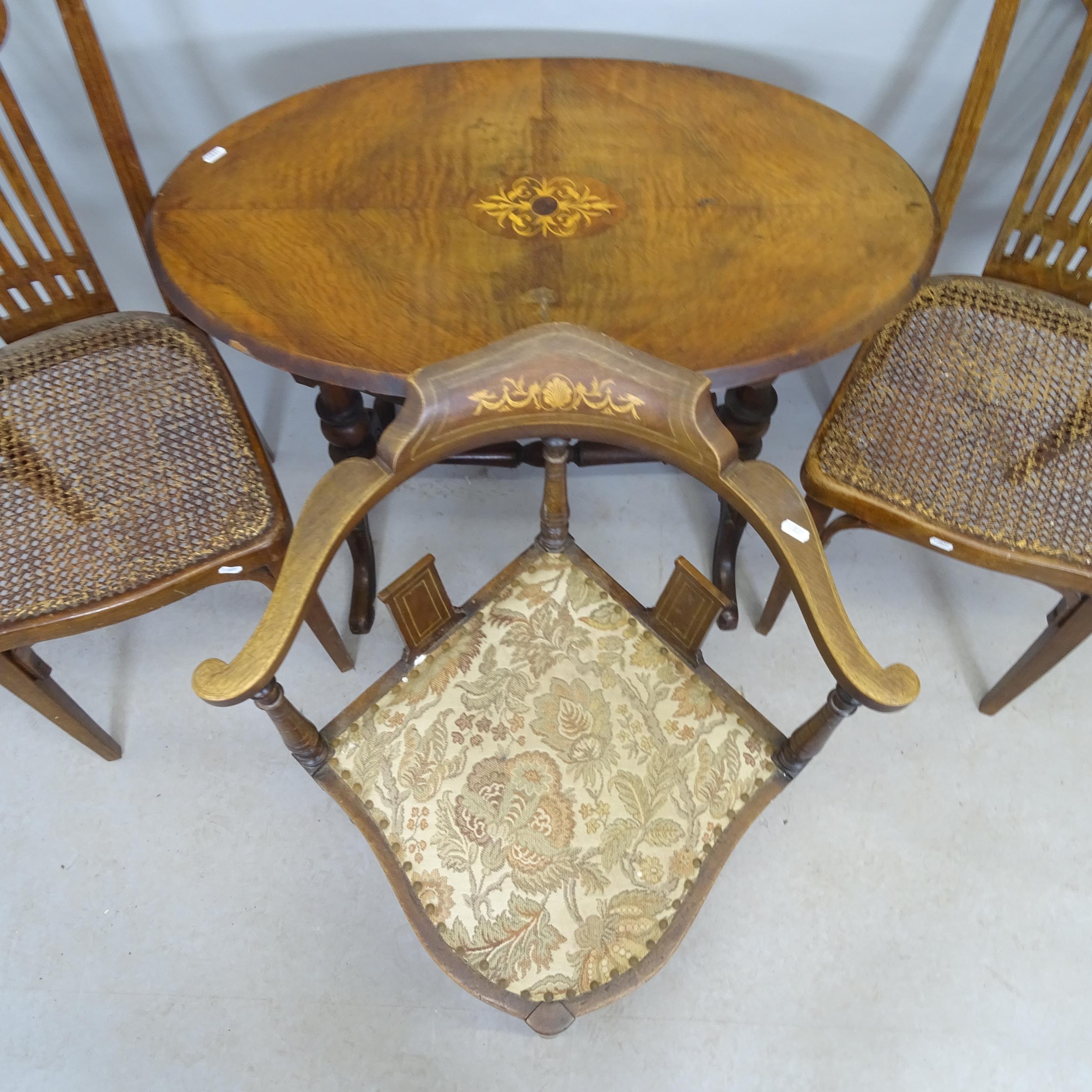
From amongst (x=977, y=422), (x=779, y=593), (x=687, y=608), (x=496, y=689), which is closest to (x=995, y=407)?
(x=977, y=422)

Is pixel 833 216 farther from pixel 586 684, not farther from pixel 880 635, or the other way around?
pixel 880 635

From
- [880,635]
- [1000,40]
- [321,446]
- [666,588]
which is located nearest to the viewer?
[666,588]

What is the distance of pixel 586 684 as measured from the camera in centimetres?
91

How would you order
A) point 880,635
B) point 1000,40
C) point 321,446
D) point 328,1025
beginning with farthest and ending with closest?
point 321,446, point 880,635, point 328,1025, point 1000,40

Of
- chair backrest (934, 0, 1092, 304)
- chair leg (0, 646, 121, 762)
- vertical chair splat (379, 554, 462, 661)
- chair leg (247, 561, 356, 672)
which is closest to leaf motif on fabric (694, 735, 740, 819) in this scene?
vertical chair splat (379, 554, 462, 661)

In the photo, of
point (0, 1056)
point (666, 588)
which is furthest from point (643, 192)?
point (0, 1056)

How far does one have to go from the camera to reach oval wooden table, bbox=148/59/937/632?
81 centimetres

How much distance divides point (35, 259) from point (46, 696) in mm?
602

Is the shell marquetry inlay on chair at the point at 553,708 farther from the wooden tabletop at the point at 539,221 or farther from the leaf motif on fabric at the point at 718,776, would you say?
the wooden tabletop at the point at 539,221

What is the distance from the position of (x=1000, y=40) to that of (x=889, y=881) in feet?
3.86

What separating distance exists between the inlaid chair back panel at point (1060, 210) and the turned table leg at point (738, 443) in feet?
1.26

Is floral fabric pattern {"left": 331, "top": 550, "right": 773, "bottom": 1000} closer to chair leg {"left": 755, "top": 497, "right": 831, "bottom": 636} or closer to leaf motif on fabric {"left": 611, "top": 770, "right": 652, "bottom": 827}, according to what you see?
leaf motif on fabric {"left": 611, "top": 770, "right": 652, "bottom": 827}

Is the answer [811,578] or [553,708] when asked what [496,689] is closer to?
[553,708]

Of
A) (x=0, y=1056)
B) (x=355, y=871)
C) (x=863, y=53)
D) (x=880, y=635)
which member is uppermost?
(x=863, y=53)
